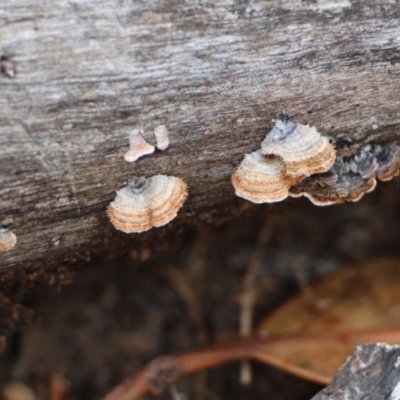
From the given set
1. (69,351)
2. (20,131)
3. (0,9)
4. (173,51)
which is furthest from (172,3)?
(69,351)

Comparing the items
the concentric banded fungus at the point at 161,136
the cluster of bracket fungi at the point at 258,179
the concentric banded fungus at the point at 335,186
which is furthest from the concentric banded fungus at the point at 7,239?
the concentric banded fungus at the point at 335,186

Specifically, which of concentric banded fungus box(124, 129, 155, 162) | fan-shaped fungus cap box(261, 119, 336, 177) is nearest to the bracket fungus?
fan-shaped fungus cap box(261, 119, 336, 177)

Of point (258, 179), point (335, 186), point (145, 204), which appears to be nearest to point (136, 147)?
point (145, 204)

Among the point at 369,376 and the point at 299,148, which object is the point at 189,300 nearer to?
the point at 369,376

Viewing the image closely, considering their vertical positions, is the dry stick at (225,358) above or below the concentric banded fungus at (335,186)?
below

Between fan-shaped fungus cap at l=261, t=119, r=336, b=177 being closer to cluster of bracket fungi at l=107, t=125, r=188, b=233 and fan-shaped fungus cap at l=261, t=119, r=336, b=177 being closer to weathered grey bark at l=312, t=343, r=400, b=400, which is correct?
cluster of bracket fungi at l=107, t=125, r=188, b=233

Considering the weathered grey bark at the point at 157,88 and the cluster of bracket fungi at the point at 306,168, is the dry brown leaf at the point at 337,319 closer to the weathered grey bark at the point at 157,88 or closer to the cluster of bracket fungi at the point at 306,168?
the cluster of bracket fungi at the point at 306,168
